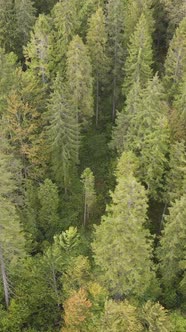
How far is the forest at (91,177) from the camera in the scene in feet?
82.4

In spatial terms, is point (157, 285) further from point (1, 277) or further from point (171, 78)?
point (171, 78)

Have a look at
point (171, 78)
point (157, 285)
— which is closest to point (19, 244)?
point (157, 285)

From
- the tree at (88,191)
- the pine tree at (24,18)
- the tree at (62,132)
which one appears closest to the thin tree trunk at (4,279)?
the tree at (88,191)

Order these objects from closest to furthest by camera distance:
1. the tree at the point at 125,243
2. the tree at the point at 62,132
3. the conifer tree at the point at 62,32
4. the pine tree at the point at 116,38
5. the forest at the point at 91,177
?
1. the tree at the point at 125,243
2. the forest at the point at 91,177
3. the tree at the point at 62,132
4. the conifer tree at the point at 62,32
5. the pine tree at the point at 116,38

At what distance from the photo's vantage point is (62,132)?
36969 millimetres

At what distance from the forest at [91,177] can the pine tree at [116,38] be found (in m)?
0.13

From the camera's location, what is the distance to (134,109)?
36.4m

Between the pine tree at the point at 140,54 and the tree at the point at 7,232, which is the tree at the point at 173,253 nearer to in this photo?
the tree at the point at 7,232

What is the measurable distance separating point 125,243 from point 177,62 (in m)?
23.9

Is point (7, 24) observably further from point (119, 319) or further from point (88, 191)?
point (119, 319)

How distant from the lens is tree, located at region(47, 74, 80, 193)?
36.0 meters

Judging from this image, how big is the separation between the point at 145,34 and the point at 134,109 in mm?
9650

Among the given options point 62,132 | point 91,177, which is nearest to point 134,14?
point 62,132

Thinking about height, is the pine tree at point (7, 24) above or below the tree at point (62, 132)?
above
